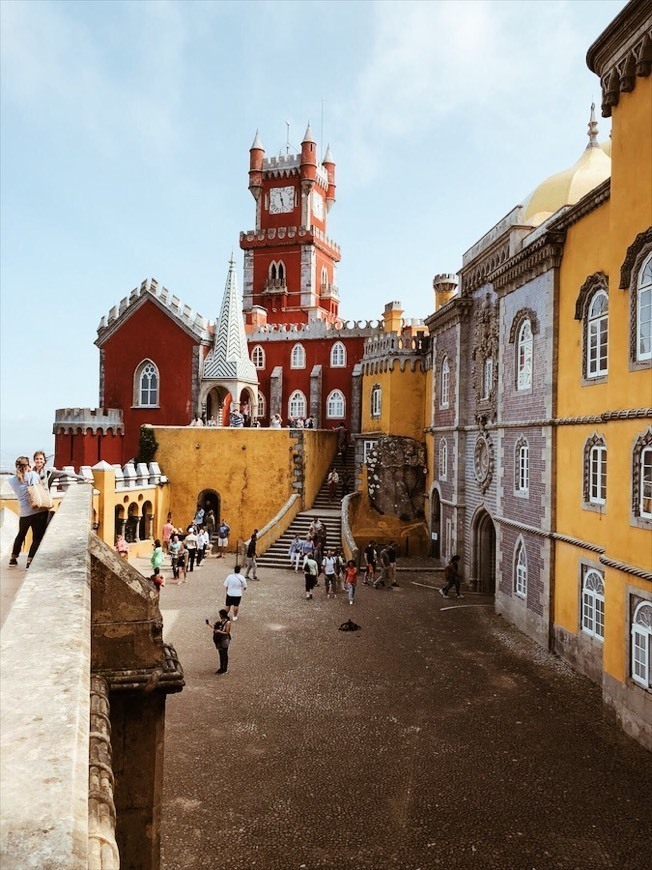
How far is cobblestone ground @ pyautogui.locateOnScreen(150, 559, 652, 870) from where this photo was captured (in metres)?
8.61

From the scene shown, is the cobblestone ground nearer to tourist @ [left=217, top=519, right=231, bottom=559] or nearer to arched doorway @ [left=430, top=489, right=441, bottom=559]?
tourist @ [left=217, top=519, right=231, bottom=559]

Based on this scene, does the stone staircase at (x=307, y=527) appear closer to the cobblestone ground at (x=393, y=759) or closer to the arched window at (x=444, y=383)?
the arched window at (x=444, y=383)

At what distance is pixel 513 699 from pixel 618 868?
203 inches

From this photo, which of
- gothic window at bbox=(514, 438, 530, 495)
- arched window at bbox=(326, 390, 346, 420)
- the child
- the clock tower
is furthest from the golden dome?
the clock tower

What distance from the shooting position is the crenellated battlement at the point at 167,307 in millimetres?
32719

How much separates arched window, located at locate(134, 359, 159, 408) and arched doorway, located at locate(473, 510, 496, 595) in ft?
58.2

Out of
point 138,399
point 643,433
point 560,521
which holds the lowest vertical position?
point 560,521

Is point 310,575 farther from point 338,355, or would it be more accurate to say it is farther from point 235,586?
point 338,355

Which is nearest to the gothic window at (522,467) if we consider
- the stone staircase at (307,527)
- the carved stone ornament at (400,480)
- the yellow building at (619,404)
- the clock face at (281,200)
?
the yellow building at (619,404)

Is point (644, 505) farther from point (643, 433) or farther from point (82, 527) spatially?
point (82, 527)

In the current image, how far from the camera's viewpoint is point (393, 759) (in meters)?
10.8

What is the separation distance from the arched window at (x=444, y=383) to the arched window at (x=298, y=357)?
13.6 meters

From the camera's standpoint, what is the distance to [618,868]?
822 cm

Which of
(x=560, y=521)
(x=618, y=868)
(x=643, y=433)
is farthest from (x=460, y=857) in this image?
(x=560, y=521)
